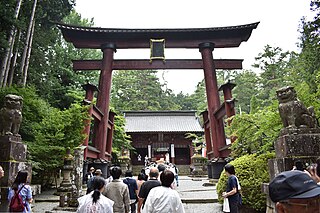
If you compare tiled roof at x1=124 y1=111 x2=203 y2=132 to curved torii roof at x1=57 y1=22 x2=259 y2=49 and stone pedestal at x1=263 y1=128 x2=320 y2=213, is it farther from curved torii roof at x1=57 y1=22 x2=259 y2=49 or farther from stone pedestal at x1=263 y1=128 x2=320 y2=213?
stone pedestal at x1=263 y1=128 x2=320 y2=213

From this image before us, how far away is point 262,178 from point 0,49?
11.8 m

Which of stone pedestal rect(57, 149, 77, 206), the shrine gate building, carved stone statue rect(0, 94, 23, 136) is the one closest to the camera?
carved stone statue rect(0, 94, 23, 136)

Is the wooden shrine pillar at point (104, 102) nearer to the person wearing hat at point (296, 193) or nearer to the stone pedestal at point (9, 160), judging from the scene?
the stone pedestal at point (9, 160)

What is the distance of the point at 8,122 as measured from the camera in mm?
5742

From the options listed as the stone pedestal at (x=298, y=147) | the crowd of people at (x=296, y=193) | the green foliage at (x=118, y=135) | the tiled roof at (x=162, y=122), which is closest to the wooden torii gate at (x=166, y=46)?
the green foliage at (x=118, y=135)

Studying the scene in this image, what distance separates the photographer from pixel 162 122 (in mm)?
33656

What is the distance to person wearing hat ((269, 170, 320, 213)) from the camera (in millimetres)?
1394

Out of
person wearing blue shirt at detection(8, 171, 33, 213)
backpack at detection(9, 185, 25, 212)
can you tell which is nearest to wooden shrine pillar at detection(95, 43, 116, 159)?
person wearing blue shirt at detection(8, 171, 33, 213)

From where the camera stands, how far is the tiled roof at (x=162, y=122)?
31.1 meters

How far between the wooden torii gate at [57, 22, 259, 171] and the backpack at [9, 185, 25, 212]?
1015 centimetres

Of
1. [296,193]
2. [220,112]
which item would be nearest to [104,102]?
[220,112]

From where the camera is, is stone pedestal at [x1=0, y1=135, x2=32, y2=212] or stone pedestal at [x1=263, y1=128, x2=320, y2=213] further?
stone pedestal at [x1=0, y1=135, x2=32, y2=212]

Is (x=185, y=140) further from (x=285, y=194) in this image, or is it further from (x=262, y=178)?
(x=285, y=194)

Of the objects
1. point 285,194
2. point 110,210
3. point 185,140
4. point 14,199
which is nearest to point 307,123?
point 110,210
